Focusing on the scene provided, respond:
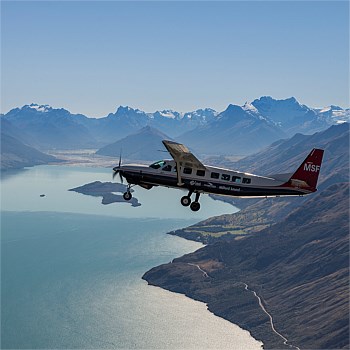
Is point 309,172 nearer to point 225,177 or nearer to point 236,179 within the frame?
point 236,179

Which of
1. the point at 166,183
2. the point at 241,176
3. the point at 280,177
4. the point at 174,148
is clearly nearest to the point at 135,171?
the point at 166,183

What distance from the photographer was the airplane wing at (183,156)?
55.2m

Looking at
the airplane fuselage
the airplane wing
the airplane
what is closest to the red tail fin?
the airplane

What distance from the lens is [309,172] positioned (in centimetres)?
6009

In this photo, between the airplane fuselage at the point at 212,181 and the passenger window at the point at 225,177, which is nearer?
the airplane fuselage at the point at 212,181

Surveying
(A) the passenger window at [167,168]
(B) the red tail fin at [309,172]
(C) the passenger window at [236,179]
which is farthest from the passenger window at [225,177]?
(B) the red tail fin at [309,172]

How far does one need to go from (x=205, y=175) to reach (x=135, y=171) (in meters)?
9.30

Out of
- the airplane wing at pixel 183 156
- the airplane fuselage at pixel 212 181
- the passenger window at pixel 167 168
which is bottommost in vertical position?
the airplane fuselage at pixel 212 181

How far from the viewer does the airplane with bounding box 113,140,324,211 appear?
59.6 meters

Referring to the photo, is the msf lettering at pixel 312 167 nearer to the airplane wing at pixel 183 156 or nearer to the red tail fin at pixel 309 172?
the red tail fin at pixel 309 172

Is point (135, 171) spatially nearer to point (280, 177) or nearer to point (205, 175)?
point (205, 175)

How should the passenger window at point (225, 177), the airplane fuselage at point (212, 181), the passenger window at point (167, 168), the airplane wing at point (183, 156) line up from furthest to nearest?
1. the passenger window at point (167, 168)
2. the passenger window at point (225, 177)
3. the airplane fuselage at point (212, 181)
4. the airplane wing at point (183, 156)

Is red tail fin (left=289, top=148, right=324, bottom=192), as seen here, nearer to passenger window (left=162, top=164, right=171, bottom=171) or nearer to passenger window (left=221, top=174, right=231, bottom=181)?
passenger window (left=221, top=174, right=231, bottom=181)

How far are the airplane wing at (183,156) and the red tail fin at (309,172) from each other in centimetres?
1183
